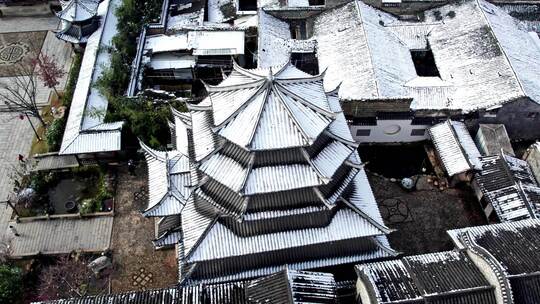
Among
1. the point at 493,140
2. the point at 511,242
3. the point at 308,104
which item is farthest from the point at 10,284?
the point at 493,140

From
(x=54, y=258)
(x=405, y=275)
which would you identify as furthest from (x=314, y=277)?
(x=54, y=258)

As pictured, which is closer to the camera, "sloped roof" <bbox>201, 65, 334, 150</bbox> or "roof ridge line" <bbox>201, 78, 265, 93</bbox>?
"sloped roof" <bbox>201, 65, 334, 150</bbox>

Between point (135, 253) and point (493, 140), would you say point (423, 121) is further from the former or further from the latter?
point (135, 253)

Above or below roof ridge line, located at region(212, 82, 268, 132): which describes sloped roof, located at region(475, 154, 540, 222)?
below

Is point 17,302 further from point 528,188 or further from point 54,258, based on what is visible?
point 528,188

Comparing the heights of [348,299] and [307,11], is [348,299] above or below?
below

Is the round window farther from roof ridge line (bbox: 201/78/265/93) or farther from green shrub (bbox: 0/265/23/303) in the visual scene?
green shrub (bbox: 0/265/23/303)

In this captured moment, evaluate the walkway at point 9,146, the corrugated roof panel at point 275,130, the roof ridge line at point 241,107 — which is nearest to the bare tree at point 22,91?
the walkway at point 9,146

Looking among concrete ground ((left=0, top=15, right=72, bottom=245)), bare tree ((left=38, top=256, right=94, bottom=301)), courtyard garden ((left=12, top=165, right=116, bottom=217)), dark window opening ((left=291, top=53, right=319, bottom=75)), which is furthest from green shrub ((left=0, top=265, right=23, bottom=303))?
dark window opening ((left=291, top=53, right=319, bottom=75))
